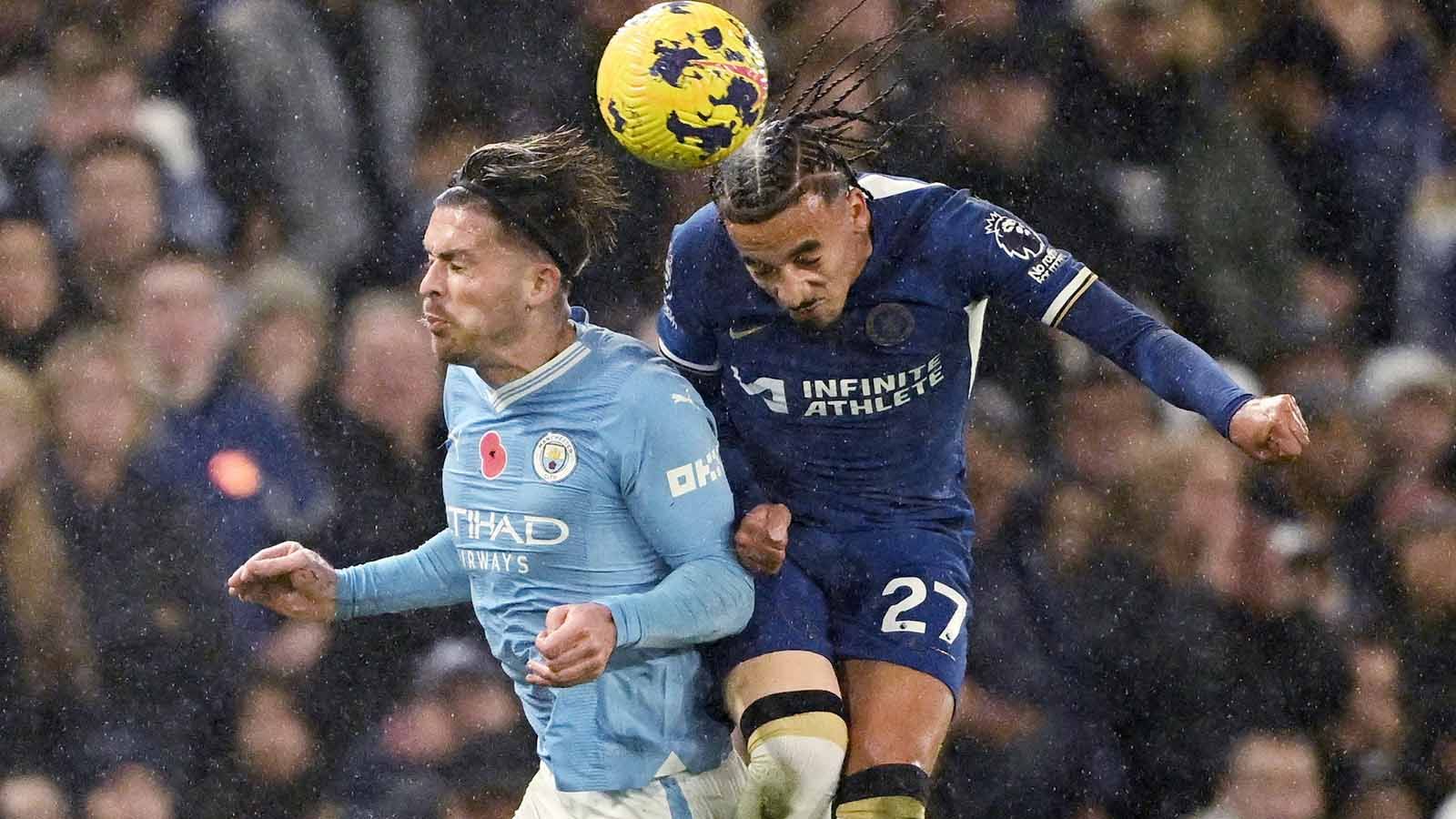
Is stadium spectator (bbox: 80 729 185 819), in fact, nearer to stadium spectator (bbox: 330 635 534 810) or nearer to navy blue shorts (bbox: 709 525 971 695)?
stadium spectator (bbox: 330 635 534 810)

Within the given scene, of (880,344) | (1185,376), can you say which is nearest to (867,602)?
(880,344)

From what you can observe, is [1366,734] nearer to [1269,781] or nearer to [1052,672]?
[1269,781]

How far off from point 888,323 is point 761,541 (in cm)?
49

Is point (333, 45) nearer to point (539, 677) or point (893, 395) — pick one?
point (893, 395)

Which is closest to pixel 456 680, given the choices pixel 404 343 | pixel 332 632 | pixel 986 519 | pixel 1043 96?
pixel 332 632

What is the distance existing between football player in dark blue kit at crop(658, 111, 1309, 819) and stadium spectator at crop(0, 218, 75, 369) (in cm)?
210

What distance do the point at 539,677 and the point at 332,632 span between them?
7.87 feet

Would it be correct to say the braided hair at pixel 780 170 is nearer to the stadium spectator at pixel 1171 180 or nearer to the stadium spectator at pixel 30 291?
the stadium spectator at pixel 1171 180

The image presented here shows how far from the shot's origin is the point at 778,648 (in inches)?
120

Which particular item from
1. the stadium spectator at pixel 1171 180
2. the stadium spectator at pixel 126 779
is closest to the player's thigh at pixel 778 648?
the stadium spectator at pixel 1171 180

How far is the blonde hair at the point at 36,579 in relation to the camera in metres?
4.71

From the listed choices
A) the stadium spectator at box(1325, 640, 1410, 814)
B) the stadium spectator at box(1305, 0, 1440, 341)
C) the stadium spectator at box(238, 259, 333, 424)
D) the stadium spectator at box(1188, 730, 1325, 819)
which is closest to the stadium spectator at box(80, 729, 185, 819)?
the stadium spectator at box(238, 259, 333, 424)

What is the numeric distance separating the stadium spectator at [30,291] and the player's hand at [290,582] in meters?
2.05

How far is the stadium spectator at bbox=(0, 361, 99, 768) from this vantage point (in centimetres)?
470
